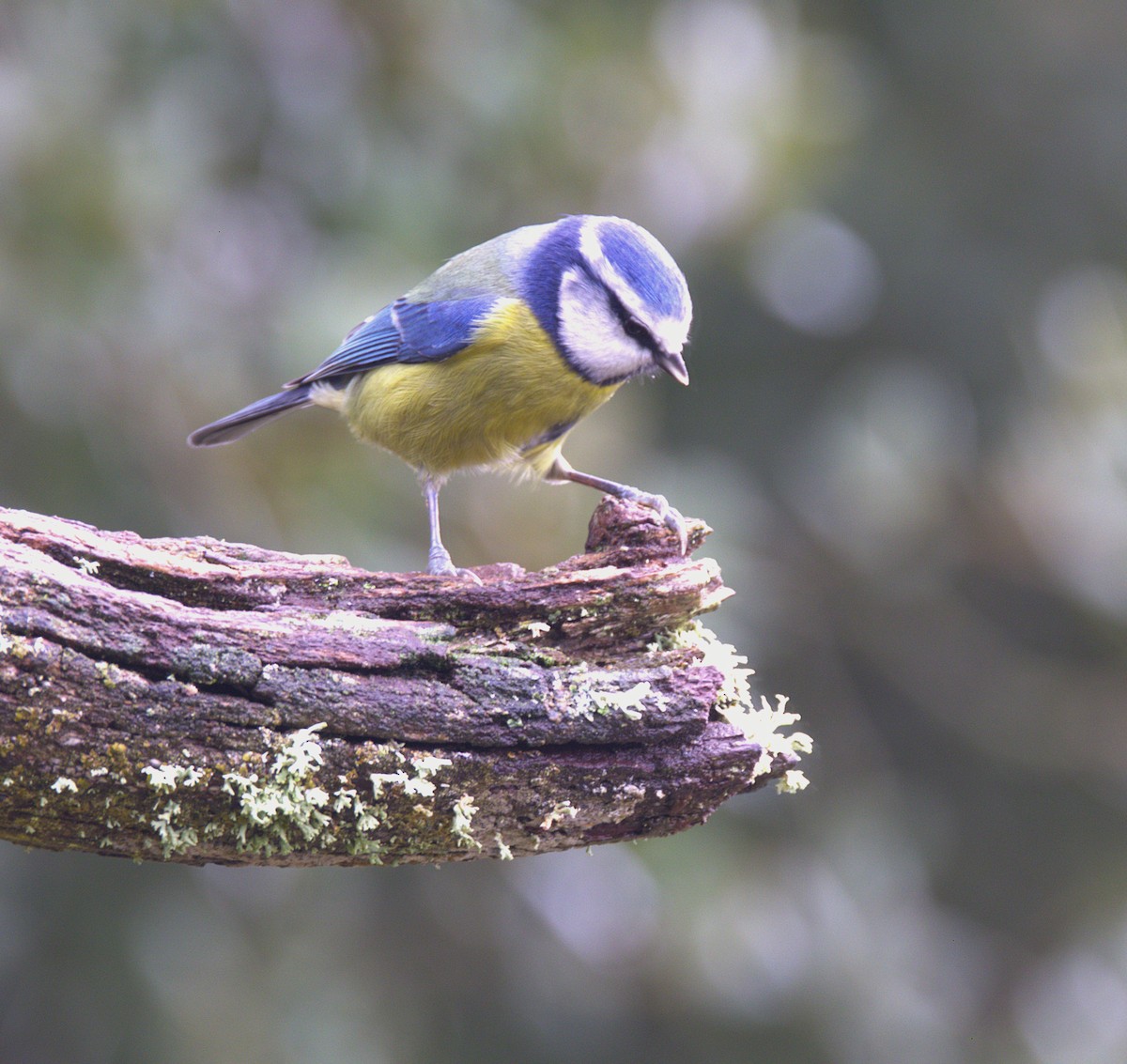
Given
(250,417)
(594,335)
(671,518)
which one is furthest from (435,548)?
(250,417)

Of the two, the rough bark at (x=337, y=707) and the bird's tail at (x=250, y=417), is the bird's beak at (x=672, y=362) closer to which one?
the rough bark at (x=337, y=707)

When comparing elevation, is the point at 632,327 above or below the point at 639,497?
above

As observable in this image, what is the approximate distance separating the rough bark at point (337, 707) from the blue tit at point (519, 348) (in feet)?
1.94

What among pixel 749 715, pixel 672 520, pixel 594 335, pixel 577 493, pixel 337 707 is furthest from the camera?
pixel 577 493

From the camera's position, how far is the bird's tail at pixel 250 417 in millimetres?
3828

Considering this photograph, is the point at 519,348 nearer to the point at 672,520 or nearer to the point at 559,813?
the point at 672,520

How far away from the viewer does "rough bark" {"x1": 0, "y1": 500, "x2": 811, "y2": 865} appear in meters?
1.97

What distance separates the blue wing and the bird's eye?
1.28 ft

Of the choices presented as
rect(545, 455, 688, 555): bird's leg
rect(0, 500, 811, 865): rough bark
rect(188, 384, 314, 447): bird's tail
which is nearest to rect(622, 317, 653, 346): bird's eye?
rect(545, 455, 688, 555): bird's leg

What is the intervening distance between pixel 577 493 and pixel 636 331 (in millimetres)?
1273

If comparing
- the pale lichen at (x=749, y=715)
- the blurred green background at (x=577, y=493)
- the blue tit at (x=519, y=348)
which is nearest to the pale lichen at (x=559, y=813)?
the pale lichen at (x=749, y=715)

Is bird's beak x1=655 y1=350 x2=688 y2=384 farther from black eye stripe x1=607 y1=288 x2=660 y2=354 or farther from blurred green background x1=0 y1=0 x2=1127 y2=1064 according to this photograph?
blurred green background x1=0 y1=0 x2=1127 y2=1064

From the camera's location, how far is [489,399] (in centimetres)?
325

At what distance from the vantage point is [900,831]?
5.90 m
